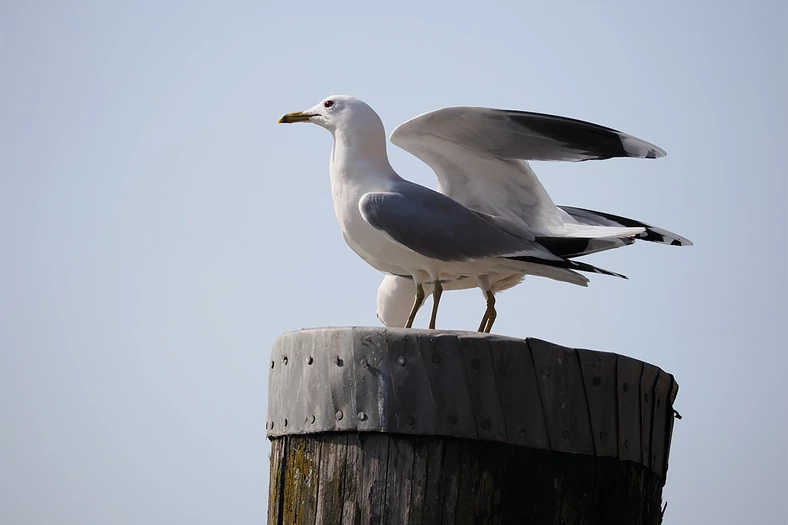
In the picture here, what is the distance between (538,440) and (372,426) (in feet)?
1.68

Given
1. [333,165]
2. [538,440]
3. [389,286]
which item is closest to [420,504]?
[538,440]

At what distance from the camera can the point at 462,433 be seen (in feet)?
9.95

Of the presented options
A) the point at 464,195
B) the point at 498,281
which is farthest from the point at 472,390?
the point at 498,281

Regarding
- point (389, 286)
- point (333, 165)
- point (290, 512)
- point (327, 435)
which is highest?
point (333, 165)

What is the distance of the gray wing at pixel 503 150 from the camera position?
5352 mm

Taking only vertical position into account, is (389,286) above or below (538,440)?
above

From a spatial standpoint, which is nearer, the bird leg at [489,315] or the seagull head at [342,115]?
the seagull head at [342,115]

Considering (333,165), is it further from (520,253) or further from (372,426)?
(372,426)

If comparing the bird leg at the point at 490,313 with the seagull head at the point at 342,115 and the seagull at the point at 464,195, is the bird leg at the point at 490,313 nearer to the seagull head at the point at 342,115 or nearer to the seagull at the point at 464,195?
the seagull at the point at 464,195

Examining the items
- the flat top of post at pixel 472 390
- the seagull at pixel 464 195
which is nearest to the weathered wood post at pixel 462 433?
the flat top of post at pixel 472 390

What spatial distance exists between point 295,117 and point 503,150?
1.27 meters

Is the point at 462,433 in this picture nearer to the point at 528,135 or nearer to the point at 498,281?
the point at 528,135

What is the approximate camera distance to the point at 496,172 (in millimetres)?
5711

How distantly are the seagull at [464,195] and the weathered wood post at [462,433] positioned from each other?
180 centimetres
